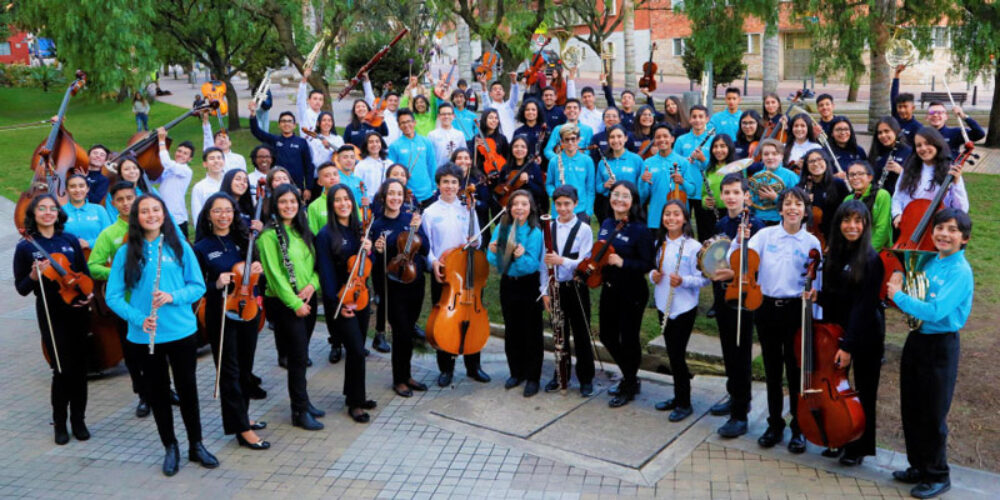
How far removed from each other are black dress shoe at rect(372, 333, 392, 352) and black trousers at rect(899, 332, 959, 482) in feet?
16.1

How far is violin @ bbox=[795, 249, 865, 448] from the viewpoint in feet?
19.0

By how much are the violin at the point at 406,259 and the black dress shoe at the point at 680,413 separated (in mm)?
2345

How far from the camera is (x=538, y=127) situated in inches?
424

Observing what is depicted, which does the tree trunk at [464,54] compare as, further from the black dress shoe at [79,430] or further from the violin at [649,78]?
the black dress shoe at [79,430]

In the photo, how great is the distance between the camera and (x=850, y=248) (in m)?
5.93

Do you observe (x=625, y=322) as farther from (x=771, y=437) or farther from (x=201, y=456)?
(x=201, y=456)

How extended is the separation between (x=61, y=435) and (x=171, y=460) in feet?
3.97

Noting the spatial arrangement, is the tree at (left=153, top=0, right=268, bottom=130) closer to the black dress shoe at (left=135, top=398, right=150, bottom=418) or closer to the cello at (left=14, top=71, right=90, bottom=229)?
the cello at (left=14, top=71, right=90, bottom=229)

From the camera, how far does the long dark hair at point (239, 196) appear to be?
8234 millimetres

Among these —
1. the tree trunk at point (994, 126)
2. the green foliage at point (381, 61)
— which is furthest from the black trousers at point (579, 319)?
the green foliage at point (381, 61)

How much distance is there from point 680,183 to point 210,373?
15.7 ft

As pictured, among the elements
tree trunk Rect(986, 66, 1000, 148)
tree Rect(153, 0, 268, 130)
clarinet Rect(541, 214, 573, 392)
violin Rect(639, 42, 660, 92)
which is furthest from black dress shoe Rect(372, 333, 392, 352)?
tree Rect(153, 0, 268, 130)

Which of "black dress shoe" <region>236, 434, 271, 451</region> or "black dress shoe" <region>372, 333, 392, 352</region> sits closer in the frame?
"black dress shoe" <region>236, 434, 271, 451</region>

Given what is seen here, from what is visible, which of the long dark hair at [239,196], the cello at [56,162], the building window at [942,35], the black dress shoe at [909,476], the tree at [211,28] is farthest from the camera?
the tree at [211,28]
